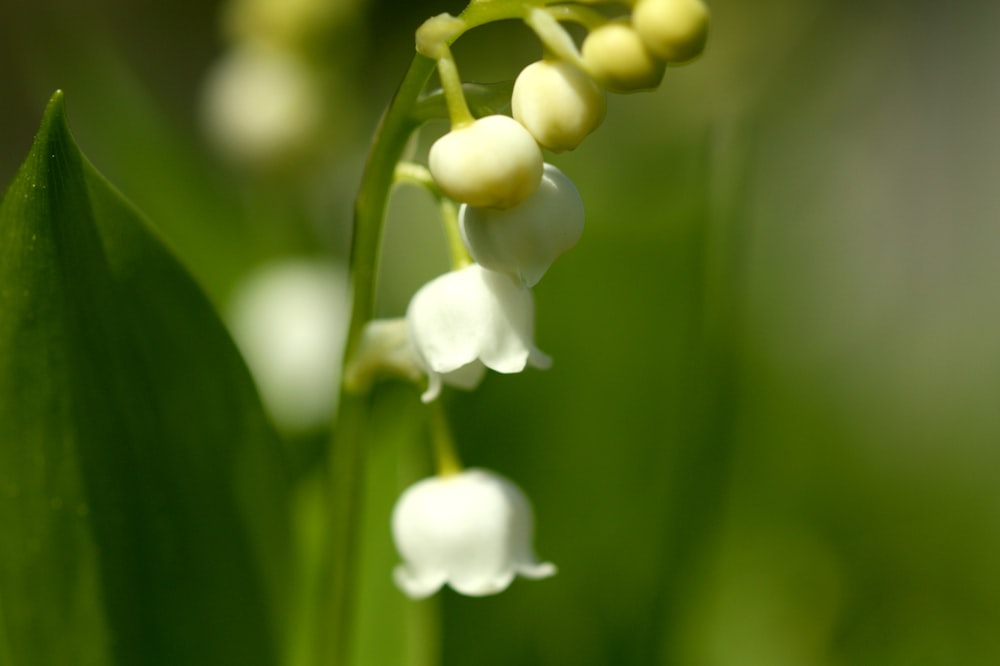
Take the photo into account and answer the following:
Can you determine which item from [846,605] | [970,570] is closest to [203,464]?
[846,605]

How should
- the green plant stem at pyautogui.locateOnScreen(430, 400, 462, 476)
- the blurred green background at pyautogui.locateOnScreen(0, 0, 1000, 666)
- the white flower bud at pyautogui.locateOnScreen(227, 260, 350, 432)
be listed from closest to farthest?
the green plant stem at pyautogui.locateOnScreen(430, 400, 462, 476) < the blurred green background at pyautogui.locateOnScreen(0, 0, 1000, 666) < the white flower bud at pyautogui.locateOnScreen(227, 260, 350, 432)

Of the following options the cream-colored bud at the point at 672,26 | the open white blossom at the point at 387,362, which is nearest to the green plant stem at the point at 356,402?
the open white blossom at the point at 387,362

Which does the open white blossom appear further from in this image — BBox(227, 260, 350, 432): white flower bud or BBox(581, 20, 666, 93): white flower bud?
BBox(227, 260, 350, 432): white flower bud

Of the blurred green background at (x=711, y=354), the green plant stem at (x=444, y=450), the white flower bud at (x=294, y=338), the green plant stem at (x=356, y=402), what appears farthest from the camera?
the white flower bud at (x=294, y=338)

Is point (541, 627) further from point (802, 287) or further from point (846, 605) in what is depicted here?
point (802, 287)

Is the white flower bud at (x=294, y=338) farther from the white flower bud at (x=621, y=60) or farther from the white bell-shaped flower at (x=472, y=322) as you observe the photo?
the white flower bud at (x=621, y=60)

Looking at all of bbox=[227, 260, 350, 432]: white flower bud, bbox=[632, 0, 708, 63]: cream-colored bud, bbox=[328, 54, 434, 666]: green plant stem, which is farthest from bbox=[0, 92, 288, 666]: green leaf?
bbox=[227, 260, 350, 432]: white flower bud

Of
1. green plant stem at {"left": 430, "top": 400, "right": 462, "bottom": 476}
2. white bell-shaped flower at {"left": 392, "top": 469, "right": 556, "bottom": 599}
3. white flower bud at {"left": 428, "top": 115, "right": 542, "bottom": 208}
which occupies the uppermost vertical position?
white flower bud at {"left": 428, "top": 115, "right": 542, "bottom": 208}
